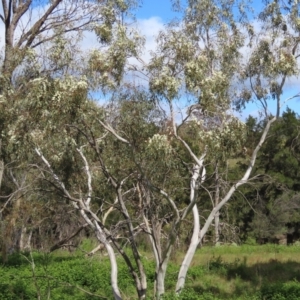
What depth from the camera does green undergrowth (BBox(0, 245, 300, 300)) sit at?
1536 cm

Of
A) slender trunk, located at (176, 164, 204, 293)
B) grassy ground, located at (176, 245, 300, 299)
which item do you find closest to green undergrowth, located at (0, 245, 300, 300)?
grassy ground, located at (176, 245, 300, 299)

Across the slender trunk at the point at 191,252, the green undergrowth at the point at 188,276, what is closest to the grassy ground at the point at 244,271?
the green undergrowth at the point at 188,276

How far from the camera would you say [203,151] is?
12.2 metres

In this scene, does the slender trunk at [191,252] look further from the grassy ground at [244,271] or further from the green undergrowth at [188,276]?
the grassy ground at [244,271]

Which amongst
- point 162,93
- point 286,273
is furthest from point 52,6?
point 286,273

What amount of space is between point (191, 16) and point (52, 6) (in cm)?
622

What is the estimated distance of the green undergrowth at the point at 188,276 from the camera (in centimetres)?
1536

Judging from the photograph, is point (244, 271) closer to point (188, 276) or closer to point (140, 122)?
point (188, 276)

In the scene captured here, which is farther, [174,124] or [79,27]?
[79,27]

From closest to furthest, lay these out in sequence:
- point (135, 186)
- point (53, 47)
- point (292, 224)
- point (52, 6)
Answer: point (53, 47) → point (135, 186) → point (52, 6) → point (292, 224)

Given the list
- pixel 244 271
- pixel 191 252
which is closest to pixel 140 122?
pixel 191 252

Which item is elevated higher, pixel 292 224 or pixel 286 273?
pixel 292 224

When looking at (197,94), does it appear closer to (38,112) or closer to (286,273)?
(38,112)

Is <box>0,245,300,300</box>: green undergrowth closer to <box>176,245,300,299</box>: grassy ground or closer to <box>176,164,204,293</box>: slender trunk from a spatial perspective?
<box>176,245,300,299</box>: grassy ground
